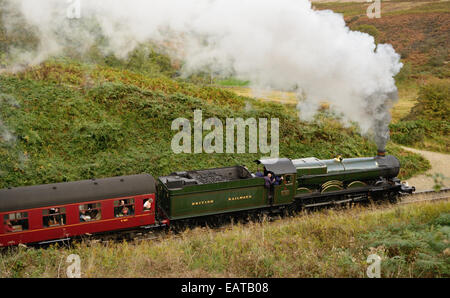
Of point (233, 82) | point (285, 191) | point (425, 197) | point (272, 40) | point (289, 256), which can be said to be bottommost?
point (425, 197)

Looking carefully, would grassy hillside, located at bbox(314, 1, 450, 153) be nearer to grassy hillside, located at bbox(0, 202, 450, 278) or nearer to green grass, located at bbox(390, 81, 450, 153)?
green grass, located at bbox(390, 81, 450, 153)

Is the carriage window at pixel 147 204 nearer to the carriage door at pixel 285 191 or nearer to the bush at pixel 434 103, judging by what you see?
the carriage door at pixel 285 191

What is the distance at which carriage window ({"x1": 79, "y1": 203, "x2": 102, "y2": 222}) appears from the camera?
11180mm

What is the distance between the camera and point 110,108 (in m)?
18.5

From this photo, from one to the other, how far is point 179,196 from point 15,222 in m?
4.78

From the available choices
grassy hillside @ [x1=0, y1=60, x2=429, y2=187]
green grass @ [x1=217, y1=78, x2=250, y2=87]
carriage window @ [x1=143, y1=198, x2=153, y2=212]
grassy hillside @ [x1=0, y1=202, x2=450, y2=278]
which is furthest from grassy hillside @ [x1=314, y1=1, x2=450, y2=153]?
carriage window @ [x1=143, y1=198, x2=153, y2=212]

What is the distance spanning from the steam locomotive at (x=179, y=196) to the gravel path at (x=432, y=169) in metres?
3.90

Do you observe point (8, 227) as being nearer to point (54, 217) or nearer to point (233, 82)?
point (54, 217)

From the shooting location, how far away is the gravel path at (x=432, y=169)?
63.8ft

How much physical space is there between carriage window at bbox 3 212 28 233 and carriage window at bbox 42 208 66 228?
19.2 inches

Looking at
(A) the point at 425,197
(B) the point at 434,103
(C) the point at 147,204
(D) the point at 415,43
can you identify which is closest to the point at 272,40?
(C) the point at 147,204

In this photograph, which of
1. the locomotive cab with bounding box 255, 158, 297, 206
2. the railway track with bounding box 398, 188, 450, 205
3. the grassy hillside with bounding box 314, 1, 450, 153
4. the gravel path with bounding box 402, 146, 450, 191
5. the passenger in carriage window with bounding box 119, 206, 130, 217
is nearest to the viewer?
the passenger in carriage window with bounding box 119, 206, 130, 217

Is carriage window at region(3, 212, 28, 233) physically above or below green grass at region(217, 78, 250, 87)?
below

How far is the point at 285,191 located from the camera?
542 inches
